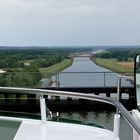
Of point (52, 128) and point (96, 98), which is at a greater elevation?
point (96, 98)

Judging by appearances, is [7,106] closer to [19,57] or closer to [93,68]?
Result: [19,57]

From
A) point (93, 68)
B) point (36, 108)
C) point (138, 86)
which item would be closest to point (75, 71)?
point (93, 68)

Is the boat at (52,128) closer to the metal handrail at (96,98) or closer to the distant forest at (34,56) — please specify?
the metal handrail at (96,98)

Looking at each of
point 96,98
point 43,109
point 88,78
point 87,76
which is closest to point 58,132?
point 43,109

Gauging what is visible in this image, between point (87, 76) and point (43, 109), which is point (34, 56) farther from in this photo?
point (43, 109)

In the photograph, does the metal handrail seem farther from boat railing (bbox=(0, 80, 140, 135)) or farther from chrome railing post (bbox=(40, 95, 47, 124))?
chrome railing post (bbox=(40, 95, 47, 124))

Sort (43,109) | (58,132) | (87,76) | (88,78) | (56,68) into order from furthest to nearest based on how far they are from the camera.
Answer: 1. (88,78)
2. (87,76)
3. (56,68)
4. (43,109)
5. (58,132)

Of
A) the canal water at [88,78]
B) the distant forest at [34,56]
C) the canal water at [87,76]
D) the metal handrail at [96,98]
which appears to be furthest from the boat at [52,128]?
the distant forest at [34,56]

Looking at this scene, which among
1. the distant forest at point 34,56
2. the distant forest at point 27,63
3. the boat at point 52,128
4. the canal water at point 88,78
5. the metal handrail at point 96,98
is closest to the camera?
the metal handrail at point 96,98

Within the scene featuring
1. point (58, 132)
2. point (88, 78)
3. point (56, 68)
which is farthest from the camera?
point (88, 78)
